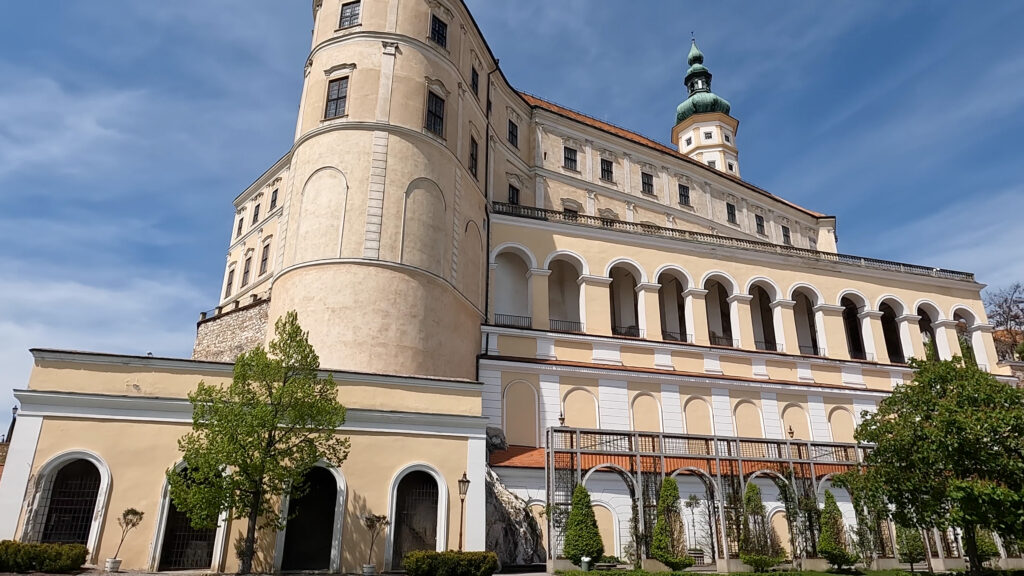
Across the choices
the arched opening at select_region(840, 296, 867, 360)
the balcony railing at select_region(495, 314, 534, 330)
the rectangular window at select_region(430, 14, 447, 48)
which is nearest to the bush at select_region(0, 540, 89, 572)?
the balcony railing at select_region(495, 314, 534, 330)

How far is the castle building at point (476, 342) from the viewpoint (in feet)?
60.6

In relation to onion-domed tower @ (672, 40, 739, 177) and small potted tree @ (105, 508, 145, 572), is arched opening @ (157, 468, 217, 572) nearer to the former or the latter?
small potted tree @ (105, 508, 145, 572)

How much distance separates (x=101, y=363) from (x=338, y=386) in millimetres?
6328

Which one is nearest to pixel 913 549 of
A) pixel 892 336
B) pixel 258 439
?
pixel 258 439

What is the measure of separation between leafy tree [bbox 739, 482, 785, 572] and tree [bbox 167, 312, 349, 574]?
41.2ft

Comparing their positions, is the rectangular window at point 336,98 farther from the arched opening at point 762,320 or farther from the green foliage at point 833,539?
the arched opening at point 762,320

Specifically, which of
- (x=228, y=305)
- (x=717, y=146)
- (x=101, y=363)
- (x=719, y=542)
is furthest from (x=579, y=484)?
(x=717, y=146)

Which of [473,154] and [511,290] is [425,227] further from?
[511,290]

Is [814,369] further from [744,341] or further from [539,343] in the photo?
[539,343]

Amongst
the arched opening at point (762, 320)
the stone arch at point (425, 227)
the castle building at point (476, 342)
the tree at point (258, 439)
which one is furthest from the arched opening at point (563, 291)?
Answer: the tree at point (258, 439)

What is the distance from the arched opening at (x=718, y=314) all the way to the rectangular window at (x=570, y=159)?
11.1 m

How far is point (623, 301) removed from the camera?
3606cm

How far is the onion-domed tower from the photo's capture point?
66250 mm

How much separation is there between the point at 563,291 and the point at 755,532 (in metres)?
15.8
